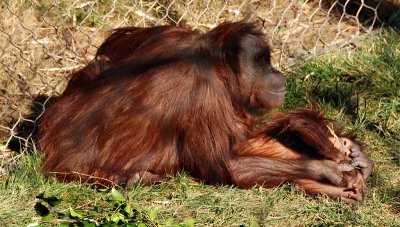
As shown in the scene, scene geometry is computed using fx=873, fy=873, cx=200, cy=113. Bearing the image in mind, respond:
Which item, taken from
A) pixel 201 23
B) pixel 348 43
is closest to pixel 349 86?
pixel 348 43

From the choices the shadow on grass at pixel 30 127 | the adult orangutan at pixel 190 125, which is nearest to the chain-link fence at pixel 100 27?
the shadow on grass at pixel 30 127

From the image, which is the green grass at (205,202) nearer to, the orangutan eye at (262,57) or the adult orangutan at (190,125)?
the adult orangutan at (190,125)

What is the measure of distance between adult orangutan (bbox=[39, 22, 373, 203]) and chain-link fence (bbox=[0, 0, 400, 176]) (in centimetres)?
59

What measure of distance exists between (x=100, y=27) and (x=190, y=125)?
5.13ft

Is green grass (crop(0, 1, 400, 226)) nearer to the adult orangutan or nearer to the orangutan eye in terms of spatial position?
the adult orangutan

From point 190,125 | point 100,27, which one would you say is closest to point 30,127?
point 100,27

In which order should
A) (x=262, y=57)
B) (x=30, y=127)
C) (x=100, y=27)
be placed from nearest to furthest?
(x=262, y=57) < (x=30, y=127) < (x=100, y=27)

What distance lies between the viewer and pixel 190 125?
3.86m

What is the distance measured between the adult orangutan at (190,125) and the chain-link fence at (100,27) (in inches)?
23.1

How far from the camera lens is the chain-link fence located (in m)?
4.82

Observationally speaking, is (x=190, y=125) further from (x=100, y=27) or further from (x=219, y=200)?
(x=100, y=27)

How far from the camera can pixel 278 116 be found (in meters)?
4.30

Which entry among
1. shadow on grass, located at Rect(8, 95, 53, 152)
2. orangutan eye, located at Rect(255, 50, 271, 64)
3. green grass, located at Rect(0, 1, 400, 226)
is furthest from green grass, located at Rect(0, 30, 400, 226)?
orangutan eye, located at Rect(255, 50, 271, 64)

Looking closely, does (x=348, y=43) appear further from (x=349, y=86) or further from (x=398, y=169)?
(x=398, y=169)
